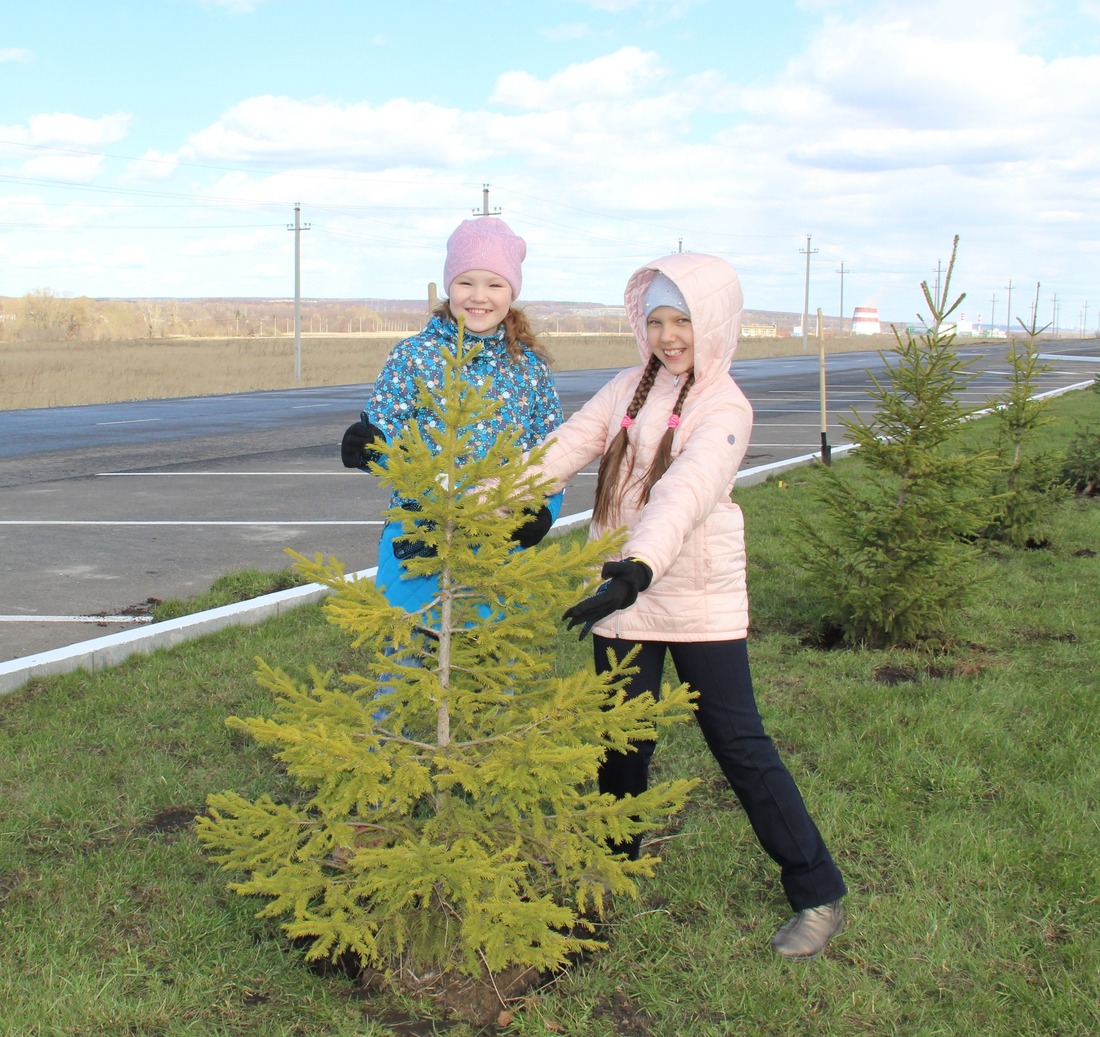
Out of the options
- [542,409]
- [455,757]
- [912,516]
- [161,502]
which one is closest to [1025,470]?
[912,516]

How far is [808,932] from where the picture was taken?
10.8 feet

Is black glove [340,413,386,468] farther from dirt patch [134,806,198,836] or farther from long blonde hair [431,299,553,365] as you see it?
dirt patch [134,806,198,836]

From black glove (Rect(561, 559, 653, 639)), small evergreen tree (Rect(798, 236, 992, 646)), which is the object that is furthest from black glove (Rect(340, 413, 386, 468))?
small evergreen tree (Rect(798, 236, 992, 646))

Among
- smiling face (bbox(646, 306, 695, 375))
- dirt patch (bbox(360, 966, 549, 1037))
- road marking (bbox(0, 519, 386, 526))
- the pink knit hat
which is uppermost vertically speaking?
the pink knit hat

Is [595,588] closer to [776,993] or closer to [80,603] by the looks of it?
[776,993]

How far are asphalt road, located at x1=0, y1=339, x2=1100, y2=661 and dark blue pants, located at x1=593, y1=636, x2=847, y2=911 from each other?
2769 millimetres

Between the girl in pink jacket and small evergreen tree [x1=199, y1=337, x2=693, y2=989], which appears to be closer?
small evergreen tree [x1=199, y1=337, x2=693, y2=989]

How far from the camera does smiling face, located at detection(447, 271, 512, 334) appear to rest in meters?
3.43

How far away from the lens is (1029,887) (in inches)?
141

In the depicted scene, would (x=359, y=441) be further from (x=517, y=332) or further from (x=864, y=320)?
(x=864, y=320)

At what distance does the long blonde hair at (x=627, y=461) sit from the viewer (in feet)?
10.4

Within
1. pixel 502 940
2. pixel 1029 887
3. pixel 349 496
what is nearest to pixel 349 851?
pixel 502 940

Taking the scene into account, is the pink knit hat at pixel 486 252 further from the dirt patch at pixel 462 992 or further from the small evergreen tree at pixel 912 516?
the small evergreen tree at pixel 912 516

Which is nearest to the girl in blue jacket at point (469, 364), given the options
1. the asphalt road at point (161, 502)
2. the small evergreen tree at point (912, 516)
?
the asphalt road at point (161, 502)
